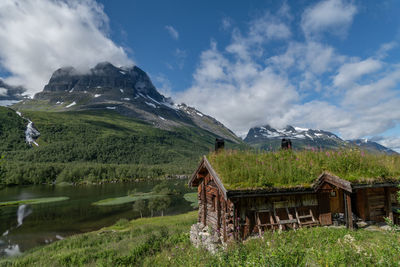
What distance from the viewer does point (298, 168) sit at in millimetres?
12695

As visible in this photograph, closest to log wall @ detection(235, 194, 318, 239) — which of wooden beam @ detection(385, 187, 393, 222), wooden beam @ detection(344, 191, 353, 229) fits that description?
wooden beam @ detection(344, 191, 353, 229)

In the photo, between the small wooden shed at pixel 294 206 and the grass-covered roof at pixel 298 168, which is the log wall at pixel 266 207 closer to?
the small wooden shed at pixel 294 206

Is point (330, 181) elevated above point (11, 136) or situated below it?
below

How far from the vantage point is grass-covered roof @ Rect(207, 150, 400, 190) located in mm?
11812

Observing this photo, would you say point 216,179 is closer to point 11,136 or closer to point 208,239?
point 208,239

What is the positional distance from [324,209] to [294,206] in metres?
1.93

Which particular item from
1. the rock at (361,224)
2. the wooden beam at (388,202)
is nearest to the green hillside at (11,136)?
the rock at (361,224)

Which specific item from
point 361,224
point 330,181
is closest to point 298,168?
point 330,181

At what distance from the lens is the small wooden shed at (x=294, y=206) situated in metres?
11.5

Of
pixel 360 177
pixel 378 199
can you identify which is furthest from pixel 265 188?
pixel 378 199

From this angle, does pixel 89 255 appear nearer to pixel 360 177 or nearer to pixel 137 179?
pixel 360 177

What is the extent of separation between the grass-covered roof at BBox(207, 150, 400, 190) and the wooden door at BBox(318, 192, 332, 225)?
1.41 meters

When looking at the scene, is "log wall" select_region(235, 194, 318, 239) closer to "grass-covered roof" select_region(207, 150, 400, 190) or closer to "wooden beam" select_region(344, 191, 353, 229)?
"grass-covered roof" select_region(207, 150, 400, 190)

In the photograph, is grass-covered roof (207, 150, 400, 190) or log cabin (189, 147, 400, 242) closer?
log cabin (189, 147, 400, 242)
